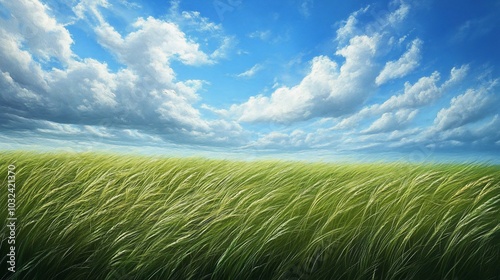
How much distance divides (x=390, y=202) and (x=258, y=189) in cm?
91

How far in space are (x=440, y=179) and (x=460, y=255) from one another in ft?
2.01

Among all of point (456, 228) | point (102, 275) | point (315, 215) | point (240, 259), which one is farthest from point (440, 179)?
point (102, 275)

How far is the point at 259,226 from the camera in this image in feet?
7.11

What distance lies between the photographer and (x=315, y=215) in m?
2.22

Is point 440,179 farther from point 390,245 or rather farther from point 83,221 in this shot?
point 83,221

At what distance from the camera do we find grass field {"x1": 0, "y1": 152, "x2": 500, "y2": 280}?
201 cm

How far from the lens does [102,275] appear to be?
79.7 inches

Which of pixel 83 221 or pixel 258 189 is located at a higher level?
pixel 258 189

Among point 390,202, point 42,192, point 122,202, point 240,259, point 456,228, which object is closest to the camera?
point 240,259

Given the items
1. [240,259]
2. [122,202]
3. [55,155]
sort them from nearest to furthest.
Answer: [240,259] → [122,202] → [55,155]

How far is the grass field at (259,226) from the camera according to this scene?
6.58 ft

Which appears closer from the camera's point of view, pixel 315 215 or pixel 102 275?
pixel 102 275

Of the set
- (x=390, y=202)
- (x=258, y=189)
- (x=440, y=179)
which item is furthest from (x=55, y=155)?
(x=440, y=179)

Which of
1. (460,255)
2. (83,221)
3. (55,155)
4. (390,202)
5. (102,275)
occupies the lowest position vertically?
(102,275)
